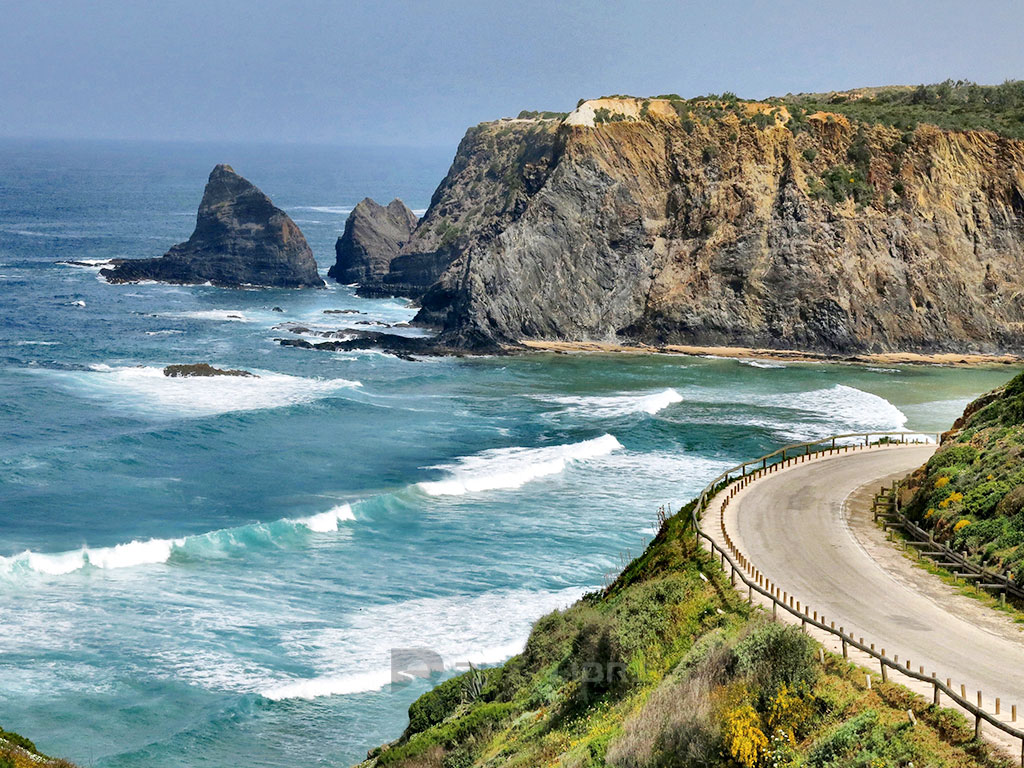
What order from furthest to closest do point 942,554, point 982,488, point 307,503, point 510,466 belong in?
point 510,466 < point 307,503 < point 982,488 < point 942,554

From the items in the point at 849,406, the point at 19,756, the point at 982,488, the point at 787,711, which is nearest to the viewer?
the point at 787,711

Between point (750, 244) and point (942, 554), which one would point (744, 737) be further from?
A: point (750, 244)

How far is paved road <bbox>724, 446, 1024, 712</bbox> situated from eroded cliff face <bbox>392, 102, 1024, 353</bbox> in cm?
4778

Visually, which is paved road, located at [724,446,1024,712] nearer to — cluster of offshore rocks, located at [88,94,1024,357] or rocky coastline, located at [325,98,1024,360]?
rocky coastline, located at [325,98,1024,360]

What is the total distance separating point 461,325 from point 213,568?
158ft

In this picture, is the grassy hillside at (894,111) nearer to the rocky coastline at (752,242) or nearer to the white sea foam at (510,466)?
the rocky coastline at (752,242)

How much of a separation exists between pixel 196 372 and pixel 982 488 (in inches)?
2088

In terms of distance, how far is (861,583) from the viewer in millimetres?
24141

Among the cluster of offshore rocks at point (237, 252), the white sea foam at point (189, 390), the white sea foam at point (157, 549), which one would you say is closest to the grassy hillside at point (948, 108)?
the white sea foam at point (189, 390)

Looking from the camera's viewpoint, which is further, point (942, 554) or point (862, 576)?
point (942, 554)

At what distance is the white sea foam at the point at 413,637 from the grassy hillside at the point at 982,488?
35.9ft

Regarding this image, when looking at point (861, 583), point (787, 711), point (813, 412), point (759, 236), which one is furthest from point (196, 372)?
point (787, 711)

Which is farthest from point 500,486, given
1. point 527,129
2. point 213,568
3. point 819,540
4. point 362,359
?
point 527,129

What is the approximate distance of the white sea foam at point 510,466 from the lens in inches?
1876
